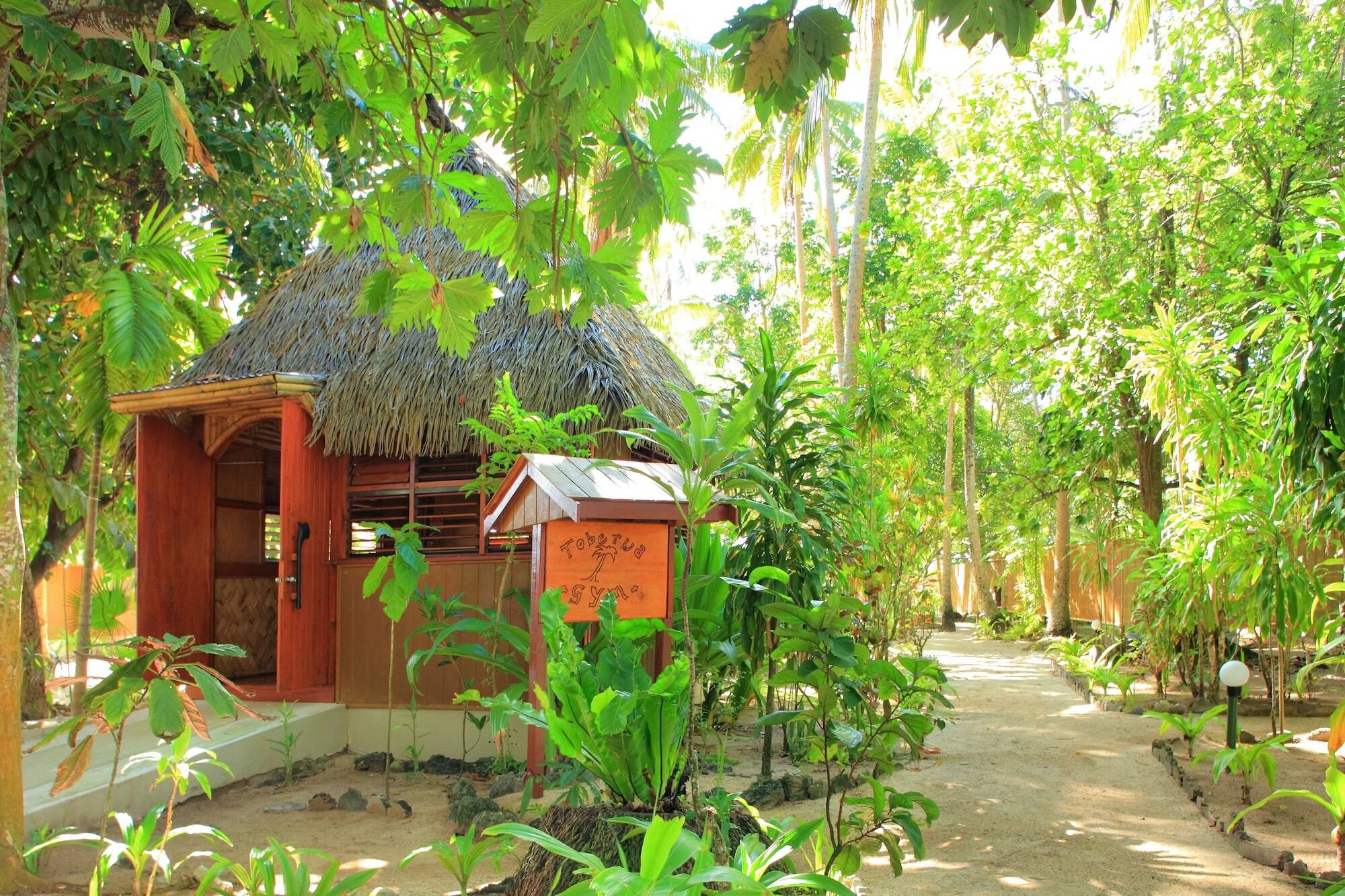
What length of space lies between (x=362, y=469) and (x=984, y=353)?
7142 millimetres

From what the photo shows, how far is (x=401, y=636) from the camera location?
6.66 metres

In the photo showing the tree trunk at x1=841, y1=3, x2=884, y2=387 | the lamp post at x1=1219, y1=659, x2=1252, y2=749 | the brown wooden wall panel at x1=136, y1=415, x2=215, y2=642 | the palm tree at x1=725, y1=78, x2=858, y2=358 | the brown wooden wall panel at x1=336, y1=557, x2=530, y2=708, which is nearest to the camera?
the lamp post at x1=1219, y1=659, x2=1252, y2=749

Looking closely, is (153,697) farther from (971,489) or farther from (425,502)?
(971,489)

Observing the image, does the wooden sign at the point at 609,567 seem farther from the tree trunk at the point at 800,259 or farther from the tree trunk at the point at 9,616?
the tree trunk at the point at 800,259

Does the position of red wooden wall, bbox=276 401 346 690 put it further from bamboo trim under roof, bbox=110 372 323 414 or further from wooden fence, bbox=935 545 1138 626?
wooden fence, bbox=935 545 1138 626

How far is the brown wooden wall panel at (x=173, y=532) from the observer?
23.0ft

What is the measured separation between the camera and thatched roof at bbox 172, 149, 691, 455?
245 inches

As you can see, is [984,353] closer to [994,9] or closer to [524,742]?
[524,742]

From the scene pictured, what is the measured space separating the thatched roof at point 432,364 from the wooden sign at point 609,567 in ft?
5.37

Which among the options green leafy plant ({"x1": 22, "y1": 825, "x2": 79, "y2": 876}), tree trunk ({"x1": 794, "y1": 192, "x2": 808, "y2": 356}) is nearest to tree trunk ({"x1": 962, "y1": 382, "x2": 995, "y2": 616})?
tree trunk ({"x1": 794, "y1": 192, "x2": 808, "y2": 356})

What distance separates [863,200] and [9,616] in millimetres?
10028

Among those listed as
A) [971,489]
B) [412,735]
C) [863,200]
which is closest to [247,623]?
[412,735]

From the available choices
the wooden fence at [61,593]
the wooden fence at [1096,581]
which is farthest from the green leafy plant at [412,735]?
the wooden fence at [61,593]

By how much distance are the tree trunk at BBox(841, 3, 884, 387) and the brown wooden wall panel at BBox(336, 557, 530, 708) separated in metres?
5.29
